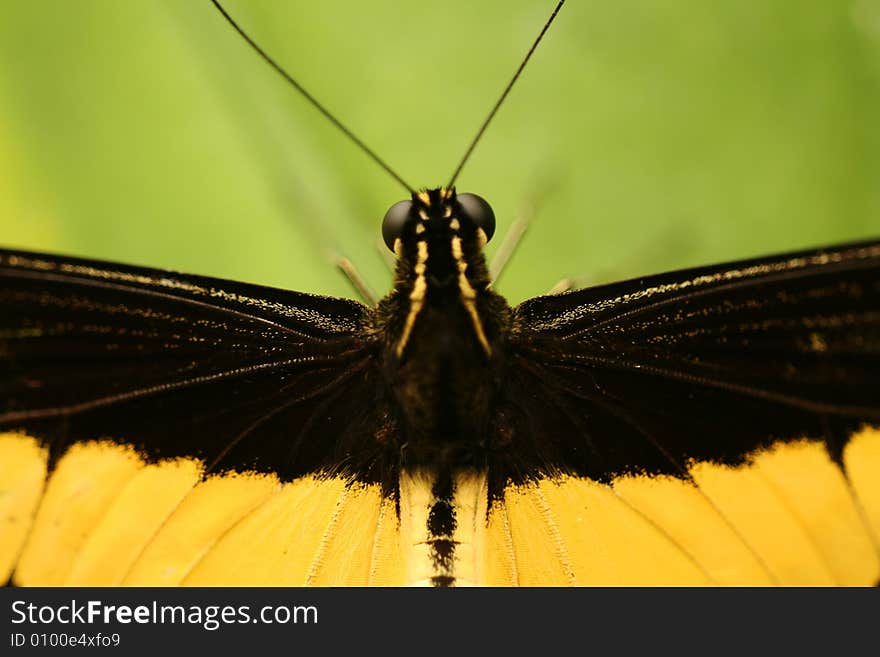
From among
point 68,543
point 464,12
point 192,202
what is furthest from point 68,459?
point 464,12

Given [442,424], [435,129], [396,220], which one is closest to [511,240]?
[435,129]

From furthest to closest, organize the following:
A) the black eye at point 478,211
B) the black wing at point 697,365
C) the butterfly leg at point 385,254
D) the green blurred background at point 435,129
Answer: the butterfly leg at point 385,254 < the green blurred background at point 435,129 < the black eye at point 478,211 < the black wing at point 697,365

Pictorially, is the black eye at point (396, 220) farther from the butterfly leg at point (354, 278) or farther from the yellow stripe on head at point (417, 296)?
the butterfly leg at point (354, 278)

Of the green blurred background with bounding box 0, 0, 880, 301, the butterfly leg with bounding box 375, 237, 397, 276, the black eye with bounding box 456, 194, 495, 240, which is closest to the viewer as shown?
the black eye with bounding box 456, 194, 495, 240

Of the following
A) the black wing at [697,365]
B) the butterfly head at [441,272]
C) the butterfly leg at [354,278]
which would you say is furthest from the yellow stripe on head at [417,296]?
the butterfly leg at [354,278]

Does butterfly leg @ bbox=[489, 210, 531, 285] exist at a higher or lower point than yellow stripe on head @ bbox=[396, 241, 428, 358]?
higher

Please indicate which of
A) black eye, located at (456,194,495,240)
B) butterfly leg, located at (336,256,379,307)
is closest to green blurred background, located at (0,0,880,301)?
butterfly leg, located at (336,256,379,307)

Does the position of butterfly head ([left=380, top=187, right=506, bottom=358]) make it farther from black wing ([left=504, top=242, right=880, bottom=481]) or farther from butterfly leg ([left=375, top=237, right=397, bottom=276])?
butterfly leg ([left=375, top=237, right=397, bottom=276])

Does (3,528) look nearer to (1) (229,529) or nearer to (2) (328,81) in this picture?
(1) (229,529)
